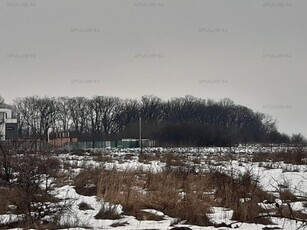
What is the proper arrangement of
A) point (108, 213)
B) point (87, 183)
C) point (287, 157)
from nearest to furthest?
point (108, 213), point (87, 183), point (287, 157)

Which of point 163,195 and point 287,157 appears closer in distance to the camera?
point 163,195

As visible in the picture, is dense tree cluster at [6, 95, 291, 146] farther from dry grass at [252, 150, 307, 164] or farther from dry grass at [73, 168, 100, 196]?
dry grass at [73, 168, 100, 196]

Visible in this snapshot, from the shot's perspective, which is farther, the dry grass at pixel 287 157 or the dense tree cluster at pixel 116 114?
the dense tree cluster at pixel 116 114

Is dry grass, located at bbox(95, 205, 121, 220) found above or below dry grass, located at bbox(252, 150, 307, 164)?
below

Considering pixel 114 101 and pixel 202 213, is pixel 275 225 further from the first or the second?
pixel 114 101

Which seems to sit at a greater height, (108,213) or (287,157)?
(287,157)

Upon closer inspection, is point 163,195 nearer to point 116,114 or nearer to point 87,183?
point 87,183

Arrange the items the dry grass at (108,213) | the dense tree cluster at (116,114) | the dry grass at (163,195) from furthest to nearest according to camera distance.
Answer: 1. the dense tree cluster at (116,114)
2. the dry grass at (163,195)
3. the dry grass at (108,213)

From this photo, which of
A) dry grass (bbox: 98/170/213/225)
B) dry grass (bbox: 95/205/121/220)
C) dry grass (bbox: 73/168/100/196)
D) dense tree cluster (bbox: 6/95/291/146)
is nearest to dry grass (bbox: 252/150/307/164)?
dry grass (bbox: 98/170/213/225)

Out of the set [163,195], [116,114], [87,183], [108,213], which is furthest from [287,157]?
[116,114]

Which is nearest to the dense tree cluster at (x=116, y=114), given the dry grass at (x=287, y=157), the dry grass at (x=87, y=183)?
the dry grass at (x=287, y=157)

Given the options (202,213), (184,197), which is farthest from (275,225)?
(184,197)

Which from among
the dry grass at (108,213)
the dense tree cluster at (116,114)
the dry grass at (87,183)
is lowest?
the dry grass at (108,213)

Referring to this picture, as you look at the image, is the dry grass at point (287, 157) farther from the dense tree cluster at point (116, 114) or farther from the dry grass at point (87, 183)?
the dense tree cluster at point (116, 114)
